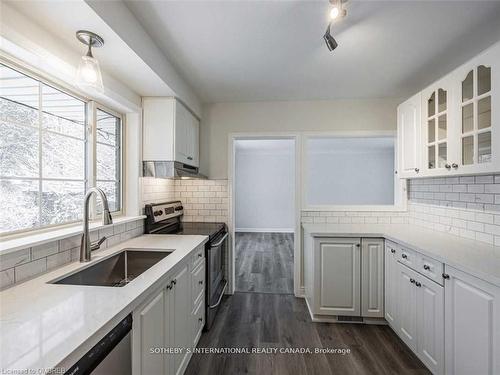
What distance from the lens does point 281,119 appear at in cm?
303

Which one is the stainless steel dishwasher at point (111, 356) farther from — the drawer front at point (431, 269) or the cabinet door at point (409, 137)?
the cabinet door at point (409, 137)

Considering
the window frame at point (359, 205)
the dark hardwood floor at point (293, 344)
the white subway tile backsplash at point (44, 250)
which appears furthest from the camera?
the window frame at point (359, 205)

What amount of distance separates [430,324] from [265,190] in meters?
5.40

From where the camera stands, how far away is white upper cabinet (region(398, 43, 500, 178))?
1.48m

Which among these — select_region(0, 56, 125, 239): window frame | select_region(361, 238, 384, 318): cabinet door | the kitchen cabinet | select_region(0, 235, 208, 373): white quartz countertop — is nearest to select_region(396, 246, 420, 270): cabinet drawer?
the kitchen cabinet

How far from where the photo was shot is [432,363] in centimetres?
166

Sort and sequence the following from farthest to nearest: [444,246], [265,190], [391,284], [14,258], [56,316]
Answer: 1. [265,190]
2. [391,284]
3. [444,246]
4. [14,258]
5. [56,316]

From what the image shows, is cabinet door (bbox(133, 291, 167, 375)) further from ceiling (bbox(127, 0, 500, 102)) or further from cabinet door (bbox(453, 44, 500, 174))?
cabinet door (bbox(453, 44, 500, 174))

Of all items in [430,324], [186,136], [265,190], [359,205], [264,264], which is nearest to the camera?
[430,324]

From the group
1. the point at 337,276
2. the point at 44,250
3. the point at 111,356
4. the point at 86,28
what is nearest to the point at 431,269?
the point at 337,276

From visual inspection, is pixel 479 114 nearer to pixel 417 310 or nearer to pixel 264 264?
pixel 417 310

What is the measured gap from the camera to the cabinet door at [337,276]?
92.5 inches

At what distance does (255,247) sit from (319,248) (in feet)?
10.3

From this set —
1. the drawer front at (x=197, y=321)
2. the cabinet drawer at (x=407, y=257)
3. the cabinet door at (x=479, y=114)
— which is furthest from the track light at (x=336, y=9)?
the drawer front at (x=197, y=321)
